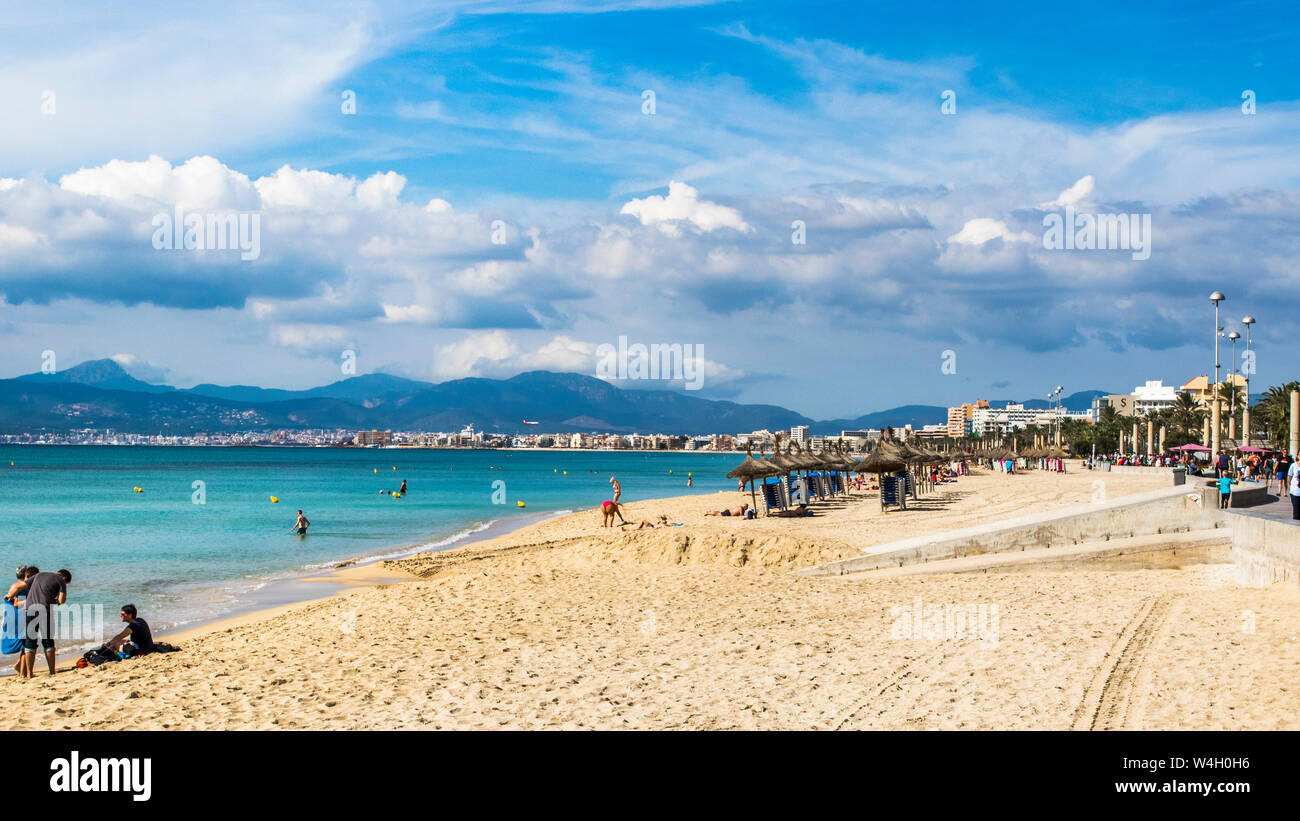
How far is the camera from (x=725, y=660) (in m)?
7.39

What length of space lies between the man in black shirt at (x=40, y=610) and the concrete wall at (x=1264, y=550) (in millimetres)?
12602

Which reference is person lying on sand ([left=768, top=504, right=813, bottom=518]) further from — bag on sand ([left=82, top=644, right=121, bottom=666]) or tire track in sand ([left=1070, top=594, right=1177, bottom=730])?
bag on sand ([left=82, top=644, right=121, bottom=666])

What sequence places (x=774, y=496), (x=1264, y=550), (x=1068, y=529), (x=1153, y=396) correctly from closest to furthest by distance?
(x=1264, y=550) < (x=1068, y=529) < (x=774, y=496) < (x=1153, y=396)

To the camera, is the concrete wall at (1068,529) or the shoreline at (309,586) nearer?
the shoreline at (309,586)

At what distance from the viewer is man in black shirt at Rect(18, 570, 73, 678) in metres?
7.94

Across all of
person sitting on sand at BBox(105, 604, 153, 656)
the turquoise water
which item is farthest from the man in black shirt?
the turquoise water

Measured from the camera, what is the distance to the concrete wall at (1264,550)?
10.1 meters

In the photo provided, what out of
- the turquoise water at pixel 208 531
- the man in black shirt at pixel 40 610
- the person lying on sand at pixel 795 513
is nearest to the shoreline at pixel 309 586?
the turquoise water at pixel 208 531

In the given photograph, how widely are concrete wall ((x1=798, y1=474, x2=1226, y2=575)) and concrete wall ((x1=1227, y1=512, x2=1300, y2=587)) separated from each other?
1.86 metres

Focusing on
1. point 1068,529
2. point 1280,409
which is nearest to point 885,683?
point 1068,529

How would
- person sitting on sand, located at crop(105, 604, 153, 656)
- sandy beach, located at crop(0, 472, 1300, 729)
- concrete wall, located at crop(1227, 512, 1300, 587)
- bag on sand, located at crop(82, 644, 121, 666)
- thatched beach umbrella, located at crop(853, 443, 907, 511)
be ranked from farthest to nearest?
thatched beach umbrella, located at crop(853, 443, 907, 511) → concrete wall, located at crop(1227, 512, 1300, 587) → person sitting on sand, located at crop(105, 604, 153, 656) → bag on sand, located at crop(82, 644, 121, 666) → sandy beach, located at crop(0, 472, 1300, 729)

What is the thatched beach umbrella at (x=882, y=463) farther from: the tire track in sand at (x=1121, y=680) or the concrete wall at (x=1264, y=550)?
the tire track in sand at (x=1121, y=680)

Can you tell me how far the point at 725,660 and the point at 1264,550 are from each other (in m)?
7.68

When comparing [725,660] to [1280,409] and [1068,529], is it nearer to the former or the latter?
[1068,529]
